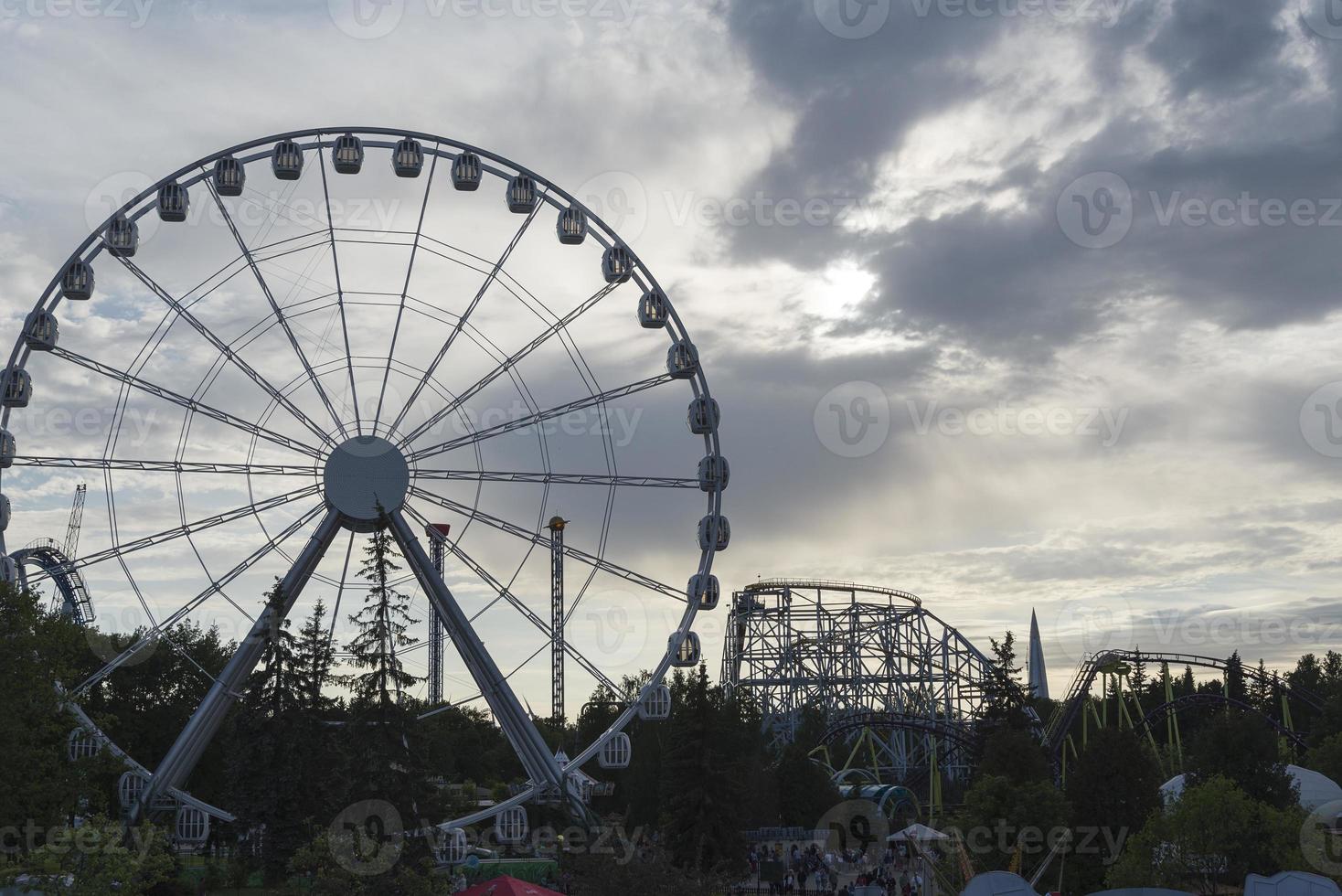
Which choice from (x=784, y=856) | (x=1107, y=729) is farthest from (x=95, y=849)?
(x=784, y=856)

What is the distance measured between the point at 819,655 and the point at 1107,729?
62.5 metres

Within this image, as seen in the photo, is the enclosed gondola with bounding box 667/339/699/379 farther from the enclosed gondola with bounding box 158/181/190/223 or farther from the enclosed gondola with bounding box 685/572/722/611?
the enclosed gondola with bounding box 158/181/190/223

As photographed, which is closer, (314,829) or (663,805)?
(314,829)

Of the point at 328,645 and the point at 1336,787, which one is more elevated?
the point at 328,645

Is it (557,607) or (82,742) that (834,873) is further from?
(557,607)

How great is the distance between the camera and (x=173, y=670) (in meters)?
67.2

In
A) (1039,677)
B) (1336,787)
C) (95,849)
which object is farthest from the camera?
(1039,677)

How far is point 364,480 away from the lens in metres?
37.9

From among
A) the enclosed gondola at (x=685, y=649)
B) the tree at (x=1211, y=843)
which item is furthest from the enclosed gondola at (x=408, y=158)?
the tree at (x=1211, y=843)

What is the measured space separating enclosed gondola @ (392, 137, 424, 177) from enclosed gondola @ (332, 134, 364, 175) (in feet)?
3.66

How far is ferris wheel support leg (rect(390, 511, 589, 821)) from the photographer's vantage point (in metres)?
37.8

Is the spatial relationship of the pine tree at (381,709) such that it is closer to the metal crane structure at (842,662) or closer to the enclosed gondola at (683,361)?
the enclosed gondola at (683,361)

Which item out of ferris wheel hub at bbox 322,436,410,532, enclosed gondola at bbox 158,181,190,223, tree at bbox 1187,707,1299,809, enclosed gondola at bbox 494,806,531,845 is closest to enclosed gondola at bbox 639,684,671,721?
enclosed gondola at bbox 494,806,531,845

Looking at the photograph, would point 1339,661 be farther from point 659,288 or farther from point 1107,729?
point 659,288
